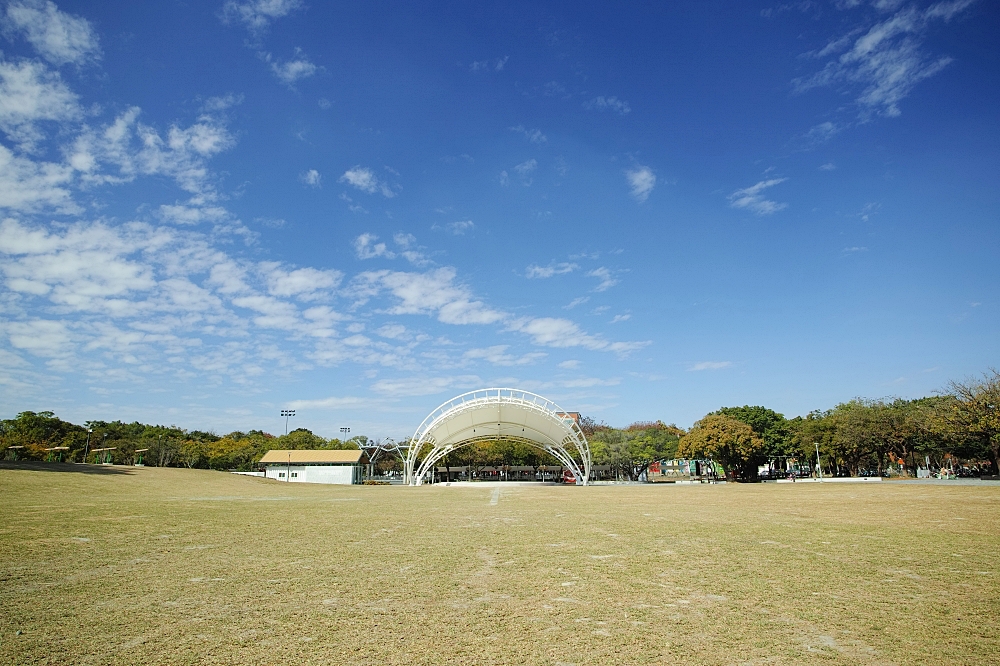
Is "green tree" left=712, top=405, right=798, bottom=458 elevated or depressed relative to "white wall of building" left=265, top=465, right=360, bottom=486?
elevated

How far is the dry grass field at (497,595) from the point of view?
4.31 meters

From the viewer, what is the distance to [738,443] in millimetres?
53750

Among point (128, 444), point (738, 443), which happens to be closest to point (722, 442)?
point (738, 443)

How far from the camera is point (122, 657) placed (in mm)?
4102

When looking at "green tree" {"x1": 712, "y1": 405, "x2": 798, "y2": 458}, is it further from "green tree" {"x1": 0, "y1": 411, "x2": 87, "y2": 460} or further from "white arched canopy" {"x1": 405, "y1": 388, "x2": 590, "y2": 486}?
"green tree" {"x1": 0, "y1": 411, "x2": 87, "y2": 460}

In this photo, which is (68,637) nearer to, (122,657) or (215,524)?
(122,657)

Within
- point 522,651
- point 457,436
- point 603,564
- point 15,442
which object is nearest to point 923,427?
point 457,436

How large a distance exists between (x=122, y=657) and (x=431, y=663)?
2317mm

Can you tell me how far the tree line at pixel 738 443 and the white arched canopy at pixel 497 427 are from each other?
11.5m

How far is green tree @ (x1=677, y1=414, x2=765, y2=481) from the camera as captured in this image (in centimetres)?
5394

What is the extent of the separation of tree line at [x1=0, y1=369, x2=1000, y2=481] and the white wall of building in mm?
14053

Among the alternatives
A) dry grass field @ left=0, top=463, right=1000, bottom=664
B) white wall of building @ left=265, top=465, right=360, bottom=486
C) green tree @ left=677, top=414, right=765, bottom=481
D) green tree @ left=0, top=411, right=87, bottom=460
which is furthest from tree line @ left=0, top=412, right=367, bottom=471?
dry grass field @ left=0, top=463, right=1000, bottom=664

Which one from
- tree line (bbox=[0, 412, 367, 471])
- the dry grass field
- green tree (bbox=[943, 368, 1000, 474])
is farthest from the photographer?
tree line (bbox=[0, 412, 367, 471])

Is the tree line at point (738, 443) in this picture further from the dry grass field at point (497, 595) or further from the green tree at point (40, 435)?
the dry grass field at point (497, 595)
